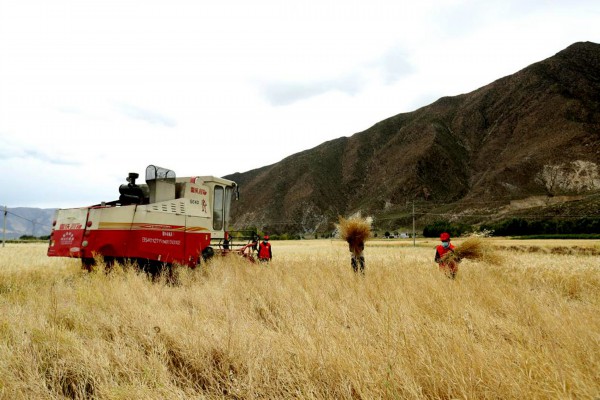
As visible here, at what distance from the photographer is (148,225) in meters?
8.56

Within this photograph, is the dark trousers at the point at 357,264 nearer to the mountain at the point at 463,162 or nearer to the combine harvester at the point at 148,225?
the combine harvester at the point at 148,225

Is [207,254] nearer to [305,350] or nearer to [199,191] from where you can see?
[199,191]

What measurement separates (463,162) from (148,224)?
118089 mm

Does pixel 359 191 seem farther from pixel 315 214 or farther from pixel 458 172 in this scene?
pixel 458 172

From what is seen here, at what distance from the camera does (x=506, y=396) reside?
2275mm

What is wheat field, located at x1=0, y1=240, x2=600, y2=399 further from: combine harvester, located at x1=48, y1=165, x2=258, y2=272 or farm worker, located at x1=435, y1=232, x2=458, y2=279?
combine harvester, located at x1=48, y1=165, x2=258, y2=272

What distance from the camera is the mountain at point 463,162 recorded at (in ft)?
271

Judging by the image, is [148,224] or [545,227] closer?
[148,224]

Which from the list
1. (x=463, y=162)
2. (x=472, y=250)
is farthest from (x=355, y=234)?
(x=463, y=162)

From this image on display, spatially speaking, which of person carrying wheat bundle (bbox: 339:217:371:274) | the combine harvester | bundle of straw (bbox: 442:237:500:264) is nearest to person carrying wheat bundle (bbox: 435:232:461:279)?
bundle of straw (bbox: 442:237:500:264)

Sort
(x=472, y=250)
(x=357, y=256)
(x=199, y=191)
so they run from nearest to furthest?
(x=472, y=250) < (x=357, y=256) < (x=199, y=191)

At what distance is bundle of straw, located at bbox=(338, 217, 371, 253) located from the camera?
31.9 ft

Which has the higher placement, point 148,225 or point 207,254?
point 148,225

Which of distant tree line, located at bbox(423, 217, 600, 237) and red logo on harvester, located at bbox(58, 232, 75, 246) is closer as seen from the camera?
red logo on harvester, located at bbox(58, 232, 75, 246)
